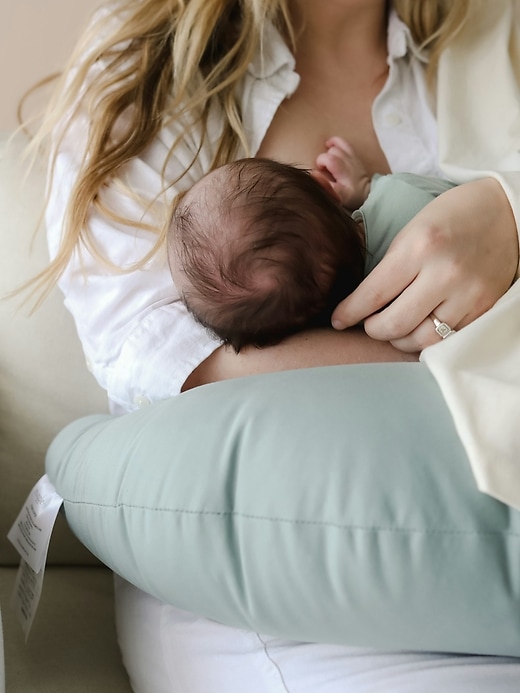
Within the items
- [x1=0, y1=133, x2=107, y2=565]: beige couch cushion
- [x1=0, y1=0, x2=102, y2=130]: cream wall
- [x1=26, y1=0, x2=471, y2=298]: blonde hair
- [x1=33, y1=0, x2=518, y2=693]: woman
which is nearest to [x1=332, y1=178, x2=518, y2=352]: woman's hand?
[x1=33, y1=0, x2=518, y2=693]: woman

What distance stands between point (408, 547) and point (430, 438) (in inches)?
3.0

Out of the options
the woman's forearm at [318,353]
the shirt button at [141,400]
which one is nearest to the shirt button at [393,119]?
the woman's forearm at [318,353]

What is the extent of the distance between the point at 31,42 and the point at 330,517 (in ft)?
3.82

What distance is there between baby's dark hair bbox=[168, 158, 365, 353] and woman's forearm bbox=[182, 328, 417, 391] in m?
0.01

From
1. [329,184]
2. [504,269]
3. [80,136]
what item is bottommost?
[504,269]

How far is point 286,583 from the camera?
0.55 m

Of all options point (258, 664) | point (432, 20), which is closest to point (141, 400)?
point (258, 664)

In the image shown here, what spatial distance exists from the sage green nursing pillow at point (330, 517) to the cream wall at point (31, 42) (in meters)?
0.96

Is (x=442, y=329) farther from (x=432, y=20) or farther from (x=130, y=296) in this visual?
(x=432, y=20)

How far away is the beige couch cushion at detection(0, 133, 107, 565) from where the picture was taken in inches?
40.9

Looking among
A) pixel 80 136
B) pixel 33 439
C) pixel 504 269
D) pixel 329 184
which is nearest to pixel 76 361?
pixel 33 439

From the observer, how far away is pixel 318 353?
31.4 inches

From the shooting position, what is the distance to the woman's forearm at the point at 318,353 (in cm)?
80

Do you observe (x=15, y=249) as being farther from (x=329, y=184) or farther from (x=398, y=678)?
(x=398, y=678)
